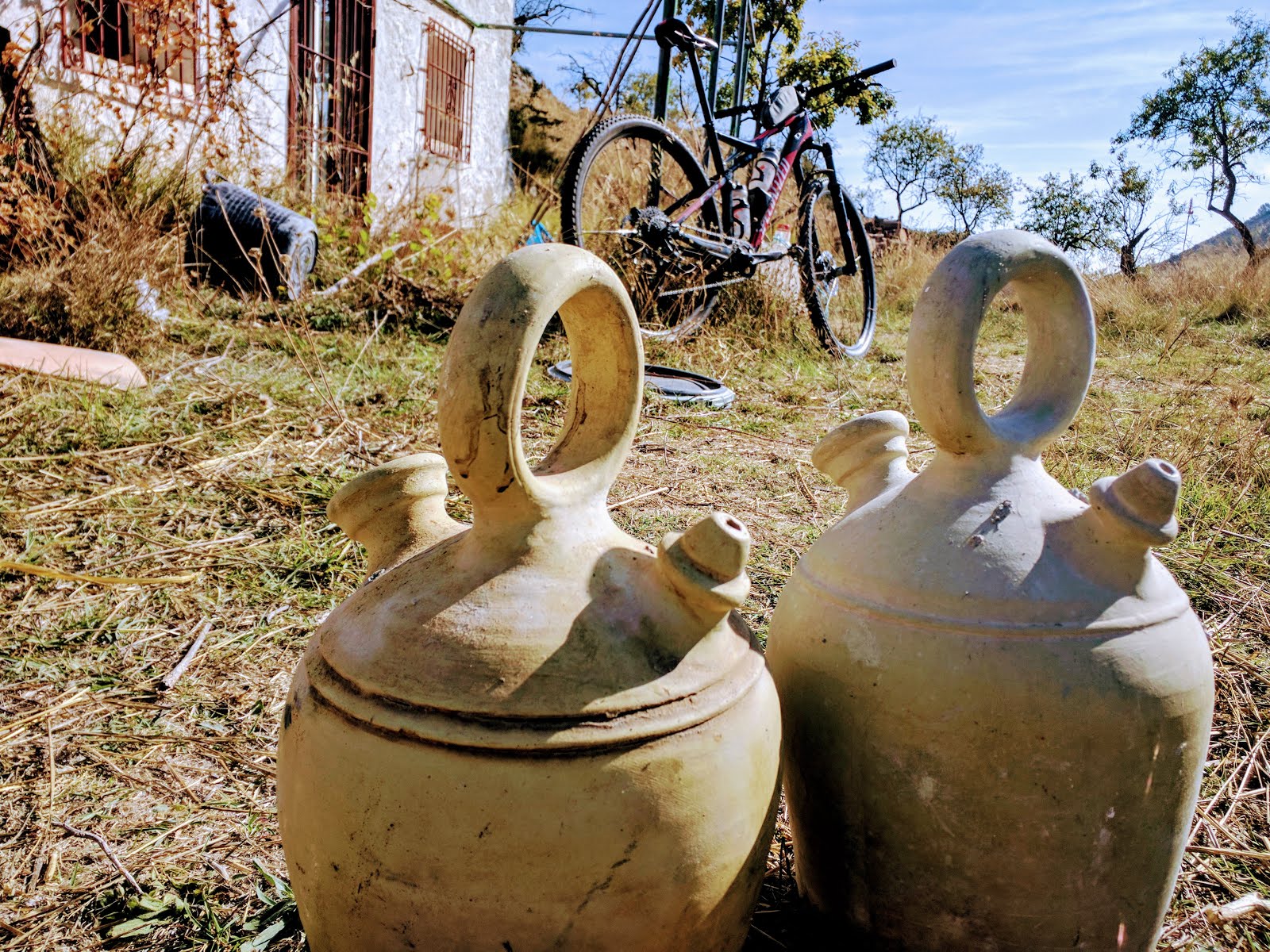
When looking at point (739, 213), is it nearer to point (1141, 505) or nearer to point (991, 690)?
point (1141, 505)

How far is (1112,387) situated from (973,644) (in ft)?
21.0

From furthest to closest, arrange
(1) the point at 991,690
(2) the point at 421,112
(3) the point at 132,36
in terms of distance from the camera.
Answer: (2) the point at 421,112 → (3) the point at 132,36 → (1) the point at 991,690

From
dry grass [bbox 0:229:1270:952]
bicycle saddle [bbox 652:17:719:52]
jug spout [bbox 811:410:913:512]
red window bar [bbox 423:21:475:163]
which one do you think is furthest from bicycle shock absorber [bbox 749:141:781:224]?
red window bar [bbox 423:21:475:163]

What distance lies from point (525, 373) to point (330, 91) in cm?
876

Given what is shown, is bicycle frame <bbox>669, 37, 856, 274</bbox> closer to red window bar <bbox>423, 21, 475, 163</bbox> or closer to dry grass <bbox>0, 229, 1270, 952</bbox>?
dry grass <bbox>0, 229, 1270, 952</bbox>

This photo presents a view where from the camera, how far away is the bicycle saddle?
5656 millimetres

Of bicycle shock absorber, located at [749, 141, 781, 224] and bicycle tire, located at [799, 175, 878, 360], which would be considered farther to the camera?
A: bicycle tire, located at [799, 175, 878, 360]

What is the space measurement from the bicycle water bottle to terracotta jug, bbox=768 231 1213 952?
17.7 ft

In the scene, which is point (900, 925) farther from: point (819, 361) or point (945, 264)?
point (819, 361)

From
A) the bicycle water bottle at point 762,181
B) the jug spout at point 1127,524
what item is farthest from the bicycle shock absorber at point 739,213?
the jug spout at point 1127,524

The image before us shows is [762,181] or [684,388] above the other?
[762,181]

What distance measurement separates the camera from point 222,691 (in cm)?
263

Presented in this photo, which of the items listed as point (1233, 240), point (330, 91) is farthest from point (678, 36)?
point (1233, 240)

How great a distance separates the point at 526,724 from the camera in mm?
1147
